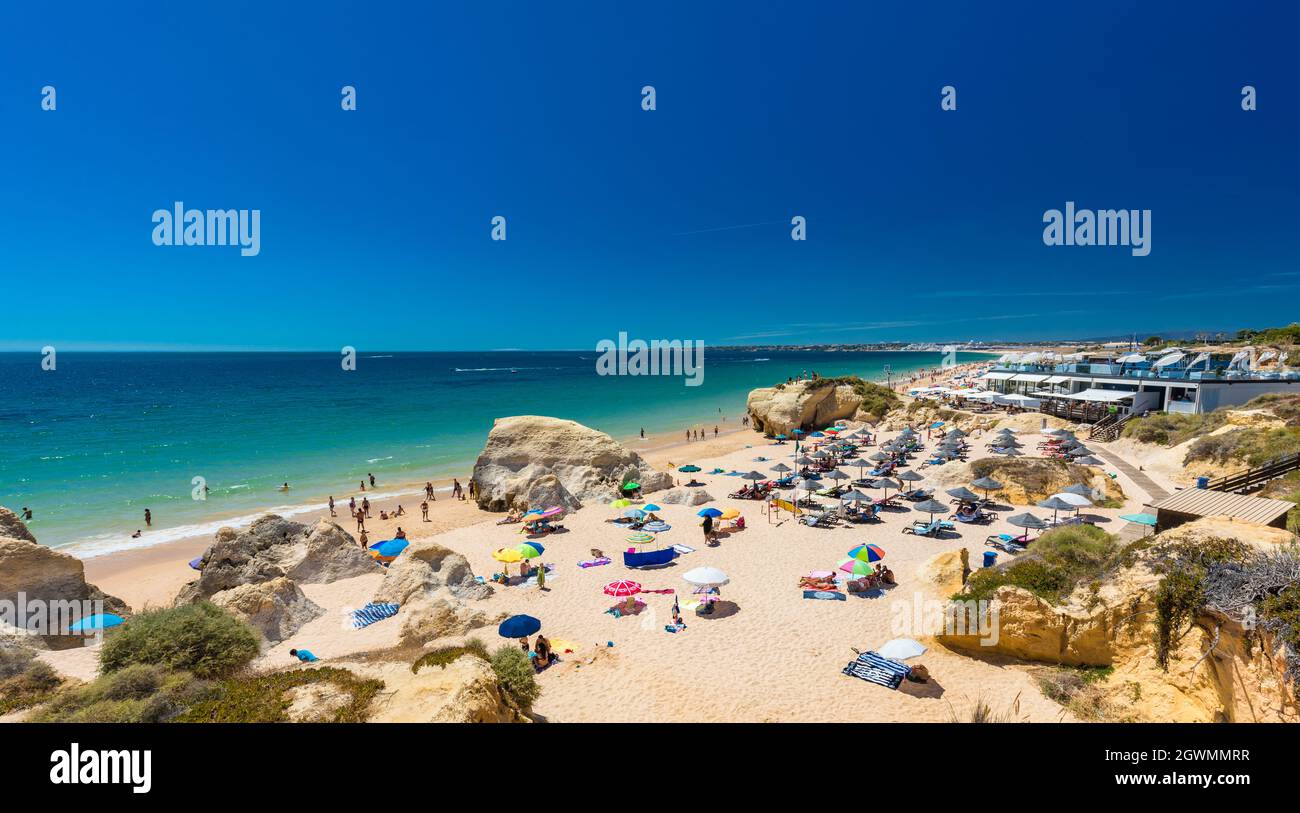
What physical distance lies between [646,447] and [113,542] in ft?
99.3

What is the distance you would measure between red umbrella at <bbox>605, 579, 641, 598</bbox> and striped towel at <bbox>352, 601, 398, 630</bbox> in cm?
517

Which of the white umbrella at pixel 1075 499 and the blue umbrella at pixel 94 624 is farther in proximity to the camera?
the white umbrella at pixel 1075 499

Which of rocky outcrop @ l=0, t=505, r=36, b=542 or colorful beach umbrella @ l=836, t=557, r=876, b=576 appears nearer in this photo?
rocky outcrop @ l=0, t=505, r=36, b=542

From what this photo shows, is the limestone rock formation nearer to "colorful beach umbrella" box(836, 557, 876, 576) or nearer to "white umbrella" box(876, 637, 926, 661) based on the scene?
"colorful beach umbrella" box(836, 557, 876, 576)

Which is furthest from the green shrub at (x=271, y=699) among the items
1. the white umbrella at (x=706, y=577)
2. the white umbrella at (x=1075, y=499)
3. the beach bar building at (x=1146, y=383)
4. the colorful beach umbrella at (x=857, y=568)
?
the beach bar building at (x=1146, y=383)

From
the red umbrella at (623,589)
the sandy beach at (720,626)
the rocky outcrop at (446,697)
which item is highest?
the rocky outcrop at (446,697)

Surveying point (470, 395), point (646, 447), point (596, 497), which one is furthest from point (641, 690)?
point (470, 395)

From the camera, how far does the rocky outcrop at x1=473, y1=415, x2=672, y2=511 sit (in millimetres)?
24531

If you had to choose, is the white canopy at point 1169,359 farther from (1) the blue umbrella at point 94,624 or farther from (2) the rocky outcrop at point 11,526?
(2) the rocky outcrop at point 11,526

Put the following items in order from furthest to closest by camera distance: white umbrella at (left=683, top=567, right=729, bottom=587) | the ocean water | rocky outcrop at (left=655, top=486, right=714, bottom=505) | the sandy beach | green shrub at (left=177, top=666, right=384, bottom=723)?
the ocean water
rocky outcrop at (left=655, top=486, right=714, bottom=505)
white umbrella at (left=683, top=567, right=729, bottom=587)
the sandy beach
green shrub at (left=177, top=666, right=384, bottom=723)

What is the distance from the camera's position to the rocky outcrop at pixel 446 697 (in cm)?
570

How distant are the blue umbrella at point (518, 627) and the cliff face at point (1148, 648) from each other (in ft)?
27.5

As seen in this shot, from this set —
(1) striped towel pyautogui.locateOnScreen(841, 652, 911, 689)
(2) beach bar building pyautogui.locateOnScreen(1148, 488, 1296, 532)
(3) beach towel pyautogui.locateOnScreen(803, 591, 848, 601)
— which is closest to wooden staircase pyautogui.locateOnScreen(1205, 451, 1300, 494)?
(2) beach bar building pyautogui.locateOnScreen(1148, 488, 1296, 532)

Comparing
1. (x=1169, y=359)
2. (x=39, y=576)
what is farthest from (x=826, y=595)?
(x=1169, y=359)
